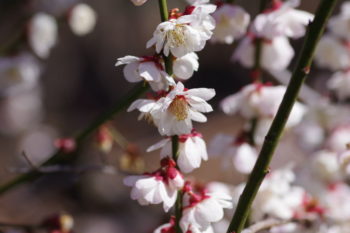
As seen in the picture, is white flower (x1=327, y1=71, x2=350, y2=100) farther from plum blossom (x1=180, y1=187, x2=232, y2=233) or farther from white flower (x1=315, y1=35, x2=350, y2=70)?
plum blossom (x1=180, y1=187, x2=232, y2=233)

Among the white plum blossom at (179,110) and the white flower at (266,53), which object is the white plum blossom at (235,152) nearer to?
the white flower at (266,53)

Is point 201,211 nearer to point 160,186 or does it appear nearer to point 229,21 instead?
point 160,186

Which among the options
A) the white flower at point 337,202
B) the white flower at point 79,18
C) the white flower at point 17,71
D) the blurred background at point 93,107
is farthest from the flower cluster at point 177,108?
the blurred background at point 93,107

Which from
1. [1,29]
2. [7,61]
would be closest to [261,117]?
→ [7,61]

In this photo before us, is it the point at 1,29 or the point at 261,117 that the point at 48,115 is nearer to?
the point at 1,29

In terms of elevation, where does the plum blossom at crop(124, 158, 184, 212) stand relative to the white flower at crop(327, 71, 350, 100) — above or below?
above

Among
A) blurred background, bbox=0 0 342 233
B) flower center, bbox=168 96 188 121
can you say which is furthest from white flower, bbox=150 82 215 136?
blurred background, bbox=0 0 342 233
